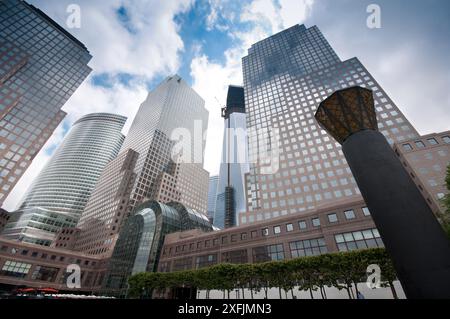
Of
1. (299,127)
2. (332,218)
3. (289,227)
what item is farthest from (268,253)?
(299,127)

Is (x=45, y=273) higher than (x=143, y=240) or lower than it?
lower

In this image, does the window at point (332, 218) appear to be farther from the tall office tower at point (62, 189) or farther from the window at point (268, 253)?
the tall office tower at point (62, 189)

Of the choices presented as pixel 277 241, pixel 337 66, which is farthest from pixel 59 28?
pixel 277 241

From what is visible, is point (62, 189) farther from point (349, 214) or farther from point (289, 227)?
point (349, 214)

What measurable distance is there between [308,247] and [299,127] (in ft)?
180

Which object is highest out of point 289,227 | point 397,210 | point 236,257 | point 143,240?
point 143,240

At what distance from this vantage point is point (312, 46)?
398 feet

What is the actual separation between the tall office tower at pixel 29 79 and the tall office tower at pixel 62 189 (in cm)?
6557

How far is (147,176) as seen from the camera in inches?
4951

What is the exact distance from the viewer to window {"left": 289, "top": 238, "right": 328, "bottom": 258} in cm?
3997

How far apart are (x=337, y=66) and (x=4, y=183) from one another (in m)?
137

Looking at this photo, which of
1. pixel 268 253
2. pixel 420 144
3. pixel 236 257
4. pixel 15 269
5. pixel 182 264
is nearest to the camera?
pixel 268 253

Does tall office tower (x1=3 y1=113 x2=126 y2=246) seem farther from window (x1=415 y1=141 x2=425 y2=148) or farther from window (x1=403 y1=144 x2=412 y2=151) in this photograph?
window (x1=415 y1=141 x2=425 y2=148)
